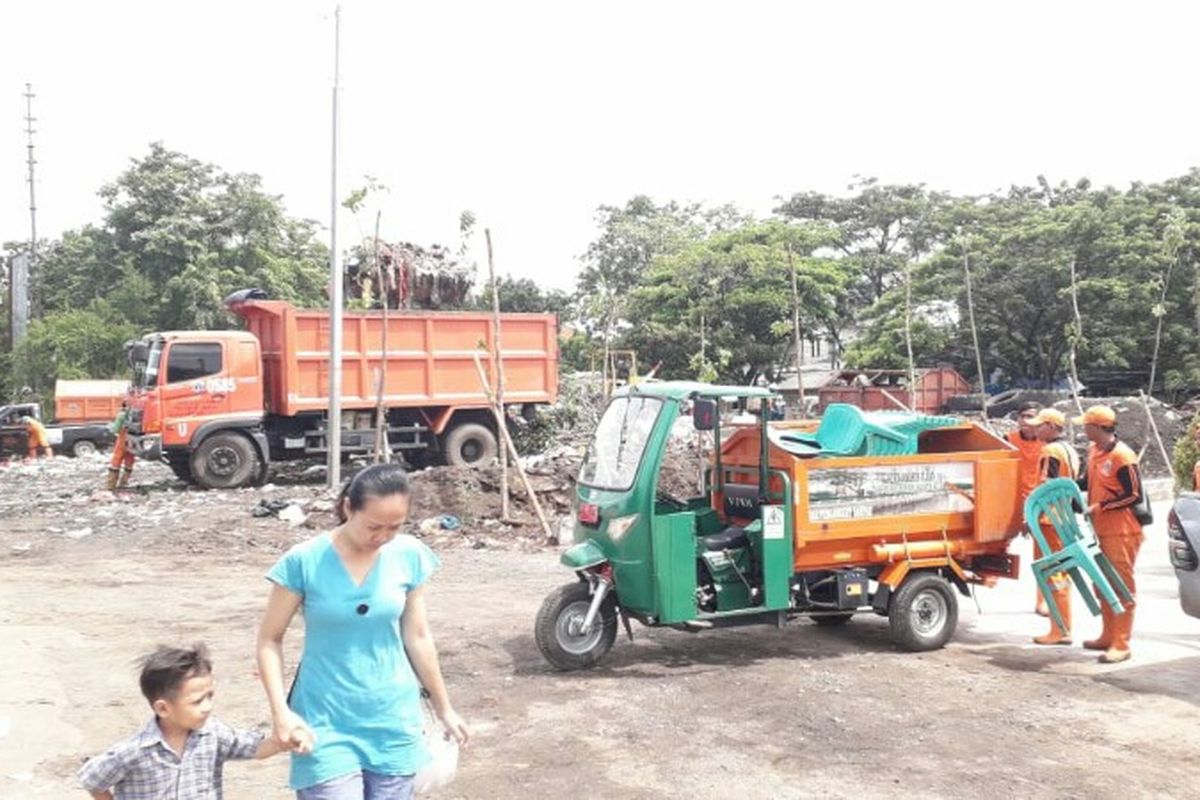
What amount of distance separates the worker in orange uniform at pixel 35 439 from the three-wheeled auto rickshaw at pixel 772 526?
20.6m

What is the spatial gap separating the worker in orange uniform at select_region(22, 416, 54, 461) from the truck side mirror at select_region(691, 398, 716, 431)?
21276mm

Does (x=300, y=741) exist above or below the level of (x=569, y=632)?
above

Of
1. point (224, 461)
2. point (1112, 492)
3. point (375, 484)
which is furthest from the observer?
point (224, 461)

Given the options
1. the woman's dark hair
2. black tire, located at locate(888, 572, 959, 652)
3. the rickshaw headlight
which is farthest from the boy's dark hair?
black tire, located at locate(888, 572, 959, 652)

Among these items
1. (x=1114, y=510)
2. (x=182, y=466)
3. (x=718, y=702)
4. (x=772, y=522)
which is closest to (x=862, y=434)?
(x=772, y=522)

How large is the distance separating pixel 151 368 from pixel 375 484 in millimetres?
14142

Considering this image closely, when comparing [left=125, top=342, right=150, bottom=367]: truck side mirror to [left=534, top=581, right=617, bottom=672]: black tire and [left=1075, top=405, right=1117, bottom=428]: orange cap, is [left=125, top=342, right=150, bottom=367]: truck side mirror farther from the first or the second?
[left=1075, top=405, right=1117, bottom=428]: orange cap

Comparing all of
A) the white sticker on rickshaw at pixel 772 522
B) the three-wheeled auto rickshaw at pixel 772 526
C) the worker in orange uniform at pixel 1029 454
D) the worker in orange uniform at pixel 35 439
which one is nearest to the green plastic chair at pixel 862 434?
the three-wheeled auto rickshaw at pixel 772 526

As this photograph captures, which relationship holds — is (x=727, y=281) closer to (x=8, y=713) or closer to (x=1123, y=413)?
(x=1123, y=413)

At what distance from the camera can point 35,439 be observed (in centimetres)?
2402

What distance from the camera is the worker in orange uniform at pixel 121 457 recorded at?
53.2ft

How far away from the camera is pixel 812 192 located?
43562 mm

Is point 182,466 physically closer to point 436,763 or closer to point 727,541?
point 727,541

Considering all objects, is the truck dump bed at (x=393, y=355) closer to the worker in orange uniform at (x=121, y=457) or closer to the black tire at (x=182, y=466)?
the black tire at (x=182, y=466)
